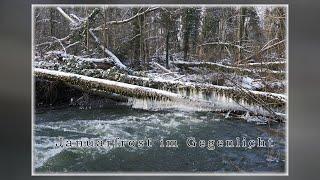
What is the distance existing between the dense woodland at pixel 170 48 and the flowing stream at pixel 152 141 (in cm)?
20

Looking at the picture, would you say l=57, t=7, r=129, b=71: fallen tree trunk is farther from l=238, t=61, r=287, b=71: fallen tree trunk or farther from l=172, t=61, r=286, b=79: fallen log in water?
l=238, t=61, r=287, b=71: fallen tree trunk

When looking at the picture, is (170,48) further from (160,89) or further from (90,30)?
(90,30)

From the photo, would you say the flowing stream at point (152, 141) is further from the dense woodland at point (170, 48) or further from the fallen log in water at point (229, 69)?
the fallen log in water at point (229, 69)

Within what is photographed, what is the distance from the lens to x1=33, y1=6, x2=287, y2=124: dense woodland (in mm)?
3814

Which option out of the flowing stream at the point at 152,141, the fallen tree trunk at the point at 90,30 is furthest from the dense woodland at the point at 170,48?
the flowing stream at the point at 152,141

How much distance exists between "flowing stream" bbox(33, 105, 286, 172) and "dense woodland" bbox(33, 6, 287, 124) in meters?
0.20

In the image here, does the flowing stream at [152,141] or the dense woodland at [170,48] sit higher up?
the dense woodland at [170,48]

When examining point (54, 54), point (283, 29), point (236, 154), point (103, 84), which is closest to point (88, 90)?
point (103, 84)

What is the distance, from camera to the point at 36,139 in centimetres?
381

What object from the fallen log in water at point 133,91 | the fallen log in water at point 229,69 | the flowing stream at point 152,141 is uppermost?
the fallen log in water at point 229,69

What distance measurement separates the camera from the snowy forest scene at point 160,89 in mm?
3791
